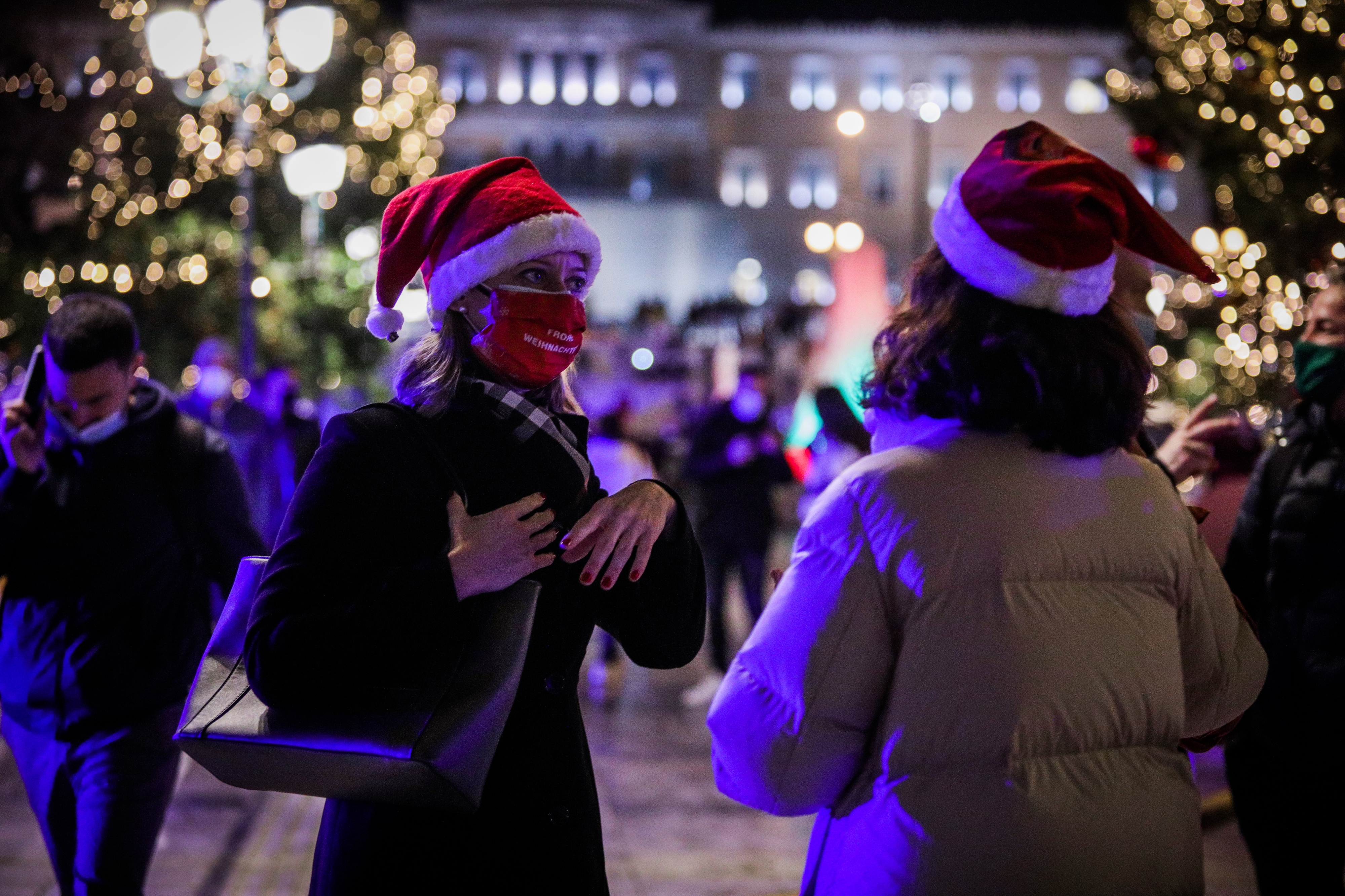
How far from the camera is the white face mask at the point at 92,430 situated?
3.39 meters

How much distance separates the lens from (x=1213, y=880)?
512 cm

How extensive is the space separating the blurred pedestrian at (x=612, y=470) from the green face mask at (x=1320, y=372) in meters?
4.79

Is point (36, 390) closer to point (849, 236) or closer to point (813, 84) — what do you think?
point (849, 236)

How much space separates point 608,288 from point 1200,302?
47287 mm

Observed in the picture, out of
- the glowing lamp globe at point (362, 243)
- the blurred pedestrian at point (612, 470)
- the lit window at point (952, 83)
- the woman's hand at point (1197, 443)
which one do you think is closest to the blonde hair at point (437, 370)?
the woman's hand at point (1197, 443)

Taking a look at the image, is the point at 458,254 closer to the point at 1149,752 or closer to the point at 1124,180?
the point at 1124,180

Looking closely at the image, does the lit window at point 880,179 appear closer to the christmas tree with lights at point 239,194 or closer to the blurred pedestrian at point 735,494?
the christmas tree with lights at point 239,194

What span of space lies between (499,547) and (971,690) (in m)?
0.74

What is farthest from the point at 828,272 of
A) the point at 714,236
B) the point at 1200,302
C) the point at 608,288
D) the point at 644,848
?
the point at 644,848

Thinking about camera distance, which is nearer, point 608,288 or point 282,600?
point 282,600

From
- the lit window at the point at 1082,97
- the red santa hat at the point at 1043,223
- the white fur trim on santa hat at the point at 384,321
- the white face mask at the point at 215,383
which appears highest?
the lit window at the point at 1082,97

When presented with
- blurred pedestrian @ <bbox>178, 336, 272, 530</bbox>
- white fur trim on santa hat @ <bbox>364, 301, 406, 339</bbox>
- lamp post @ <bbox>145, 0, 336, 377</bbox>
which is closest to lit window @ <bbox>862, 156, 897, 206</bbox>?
lamp post @ <bbox>145, 0, 336, 377</bbox>

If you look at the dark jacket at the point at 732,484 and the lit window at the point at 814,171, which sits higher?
the lit window at the point at 814,171

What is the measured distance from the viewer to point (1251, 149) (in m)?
6.05
